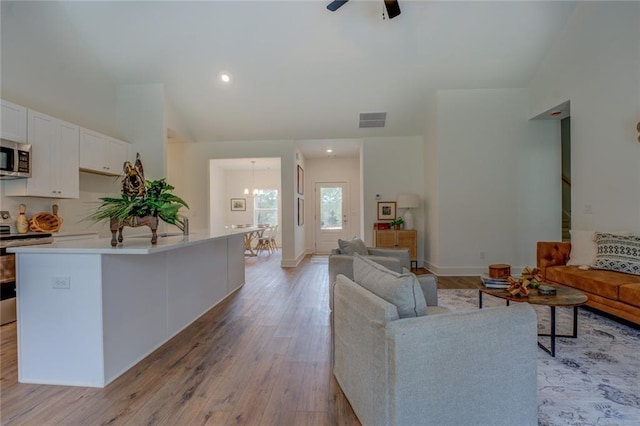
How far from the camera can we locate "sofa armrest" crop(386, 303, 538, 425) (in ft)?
4.37

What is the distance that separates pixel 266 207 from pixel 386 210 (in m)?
5.23

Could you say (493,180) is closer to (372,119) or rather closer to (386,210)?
(386,210)

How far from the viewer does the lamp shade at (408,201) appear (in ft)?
19.8

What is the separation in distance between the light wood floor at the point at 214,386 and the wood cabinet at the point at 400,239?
3.20 metres

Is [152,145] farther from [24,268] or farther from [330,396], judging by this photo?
[330,396]

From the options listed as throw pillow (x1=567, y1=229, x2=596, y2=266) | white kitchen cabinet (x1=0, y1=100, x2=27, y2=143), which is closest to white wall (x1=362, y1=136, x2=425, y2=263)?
throw pillow (x1=567, y1=229, x2=596, y2=266)

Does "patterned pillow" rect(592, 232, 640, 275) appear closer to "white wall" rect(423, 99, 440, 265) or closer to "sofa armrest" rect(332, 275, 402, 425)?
"white wall" rect(423, 99, 440, 265)

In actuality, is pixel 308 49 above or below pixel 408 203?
above

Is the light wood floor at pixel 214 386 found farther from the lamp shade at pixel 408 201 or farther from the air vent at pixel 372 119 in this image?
the air vent at pixel 372 119

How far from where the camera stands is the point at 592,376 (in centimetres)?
210

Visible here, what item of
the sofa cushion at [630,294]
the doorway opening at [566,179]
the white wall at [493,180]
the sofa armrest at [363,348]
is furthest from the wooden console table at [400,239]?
the sofa armrest at [363,348]

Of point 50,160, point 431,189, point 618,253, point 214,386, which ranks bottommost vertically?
point 214,386

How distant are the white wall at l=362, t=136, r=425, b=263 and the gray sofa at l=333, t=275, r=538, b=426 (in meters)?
5.10

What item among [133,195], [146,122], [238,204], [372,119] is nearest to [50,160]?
[146,122]
